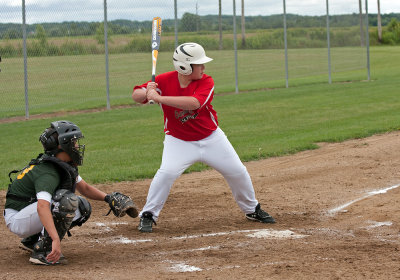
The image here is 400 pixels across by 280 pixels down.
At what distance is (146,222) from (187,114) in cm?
117

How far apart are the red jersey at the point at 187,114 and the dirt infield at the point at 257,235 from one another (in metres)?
0.99

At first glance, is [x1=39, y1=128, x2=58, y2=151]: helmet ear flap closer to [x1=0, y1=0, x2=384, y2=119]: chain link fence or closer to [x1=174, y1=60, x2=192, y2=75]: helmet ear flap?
[x1=174, y1=60, x2=192, y2=75]: helmet ear flap

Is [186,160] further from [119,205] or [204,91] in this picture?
[119,205]

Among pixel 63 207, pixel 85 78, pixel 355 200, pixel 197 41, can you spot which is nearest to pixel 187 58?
pixel 63 207

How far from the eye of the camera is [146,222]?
253 inches

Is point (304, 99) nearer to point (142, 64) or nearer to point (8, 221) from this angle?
point (142, 64)

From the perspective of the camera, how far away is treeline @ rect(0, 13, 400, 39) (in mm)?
16562

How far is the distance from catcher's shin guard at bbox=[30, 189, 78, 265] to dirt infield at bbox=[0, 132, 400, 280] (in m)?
0.12

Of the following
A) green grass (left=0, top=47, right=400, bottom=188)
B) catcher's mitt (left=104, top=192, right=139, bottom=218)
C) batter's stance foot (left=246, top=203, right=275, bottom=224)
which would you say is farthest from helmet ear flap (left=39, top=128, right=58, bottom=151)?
green grass (left=0, top=47, right=400, bottom=188)

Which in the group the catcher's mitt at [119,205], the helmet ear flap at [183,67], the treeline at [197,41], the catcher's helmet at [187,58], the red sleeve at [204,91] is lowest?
the catcher's mitt at [119,205]

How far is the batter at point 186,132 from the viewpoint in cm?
617

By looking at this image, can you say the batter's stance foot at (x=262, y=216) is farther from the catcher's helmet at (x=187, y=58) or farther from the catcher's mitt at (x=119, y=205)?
the catcher's helmet at (x=187, y=58)

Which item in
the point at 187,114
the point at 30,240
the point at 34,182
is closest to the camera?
the point at 34,182

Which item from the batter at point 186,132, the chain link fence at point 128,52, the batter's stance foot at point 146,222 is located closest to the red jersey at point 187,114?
the batter at point 186,132
